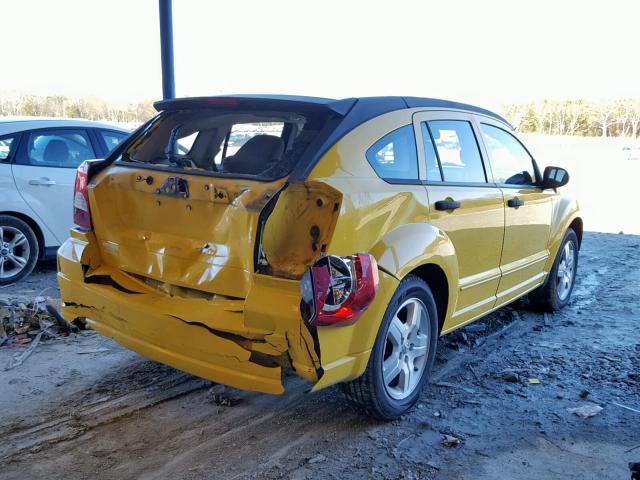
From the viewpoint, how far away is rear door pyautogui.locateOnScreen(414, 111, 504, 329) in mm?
3664

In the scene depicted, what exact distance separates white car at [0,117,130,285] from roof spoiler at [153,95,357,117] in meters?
3.31

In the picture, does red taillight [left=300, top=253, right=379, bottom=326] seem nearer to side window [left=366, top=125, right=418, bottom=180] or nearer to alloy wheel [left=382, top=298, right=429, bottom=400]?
alloy wheel [left=382, top=298, right=429, bottom=400]

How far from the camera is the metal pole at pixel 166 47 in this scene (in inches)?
275

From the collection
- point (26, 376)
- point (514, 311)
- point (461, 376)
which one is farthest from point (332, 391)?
point (514, 311)

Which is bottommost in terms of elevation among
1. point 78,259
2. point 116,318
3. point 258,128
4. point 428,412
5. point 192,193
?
point 428,412

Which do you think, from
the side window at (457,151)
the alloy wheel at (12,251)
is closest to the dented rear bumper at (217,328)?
the side window at (457,151)

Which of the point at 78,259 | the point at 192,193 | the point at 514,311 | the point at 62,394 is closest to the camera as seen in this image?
the point at 192,193

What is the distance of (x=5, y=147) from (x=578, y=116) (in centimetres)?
6685

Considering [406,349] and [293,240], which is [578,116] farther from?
[293,240]

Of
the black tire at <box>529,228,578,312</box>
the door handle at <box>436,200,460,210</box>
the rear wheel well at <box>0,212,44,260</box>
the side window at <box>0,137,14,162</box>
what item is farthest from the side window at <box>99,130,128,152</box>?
the black tire at <box>529,228,578,312</box>

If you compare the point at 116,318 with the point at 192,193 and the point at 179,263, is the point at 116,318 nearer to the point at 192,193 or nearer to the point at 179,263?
the point at 179,263

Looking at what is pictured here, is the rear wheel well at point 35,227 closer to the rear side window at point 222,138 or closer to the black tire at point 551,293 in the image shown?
the rear side window at point 222,138

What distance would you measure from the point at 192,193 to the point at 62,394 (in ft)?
5.24

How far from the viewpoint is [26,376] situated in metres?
3.94
